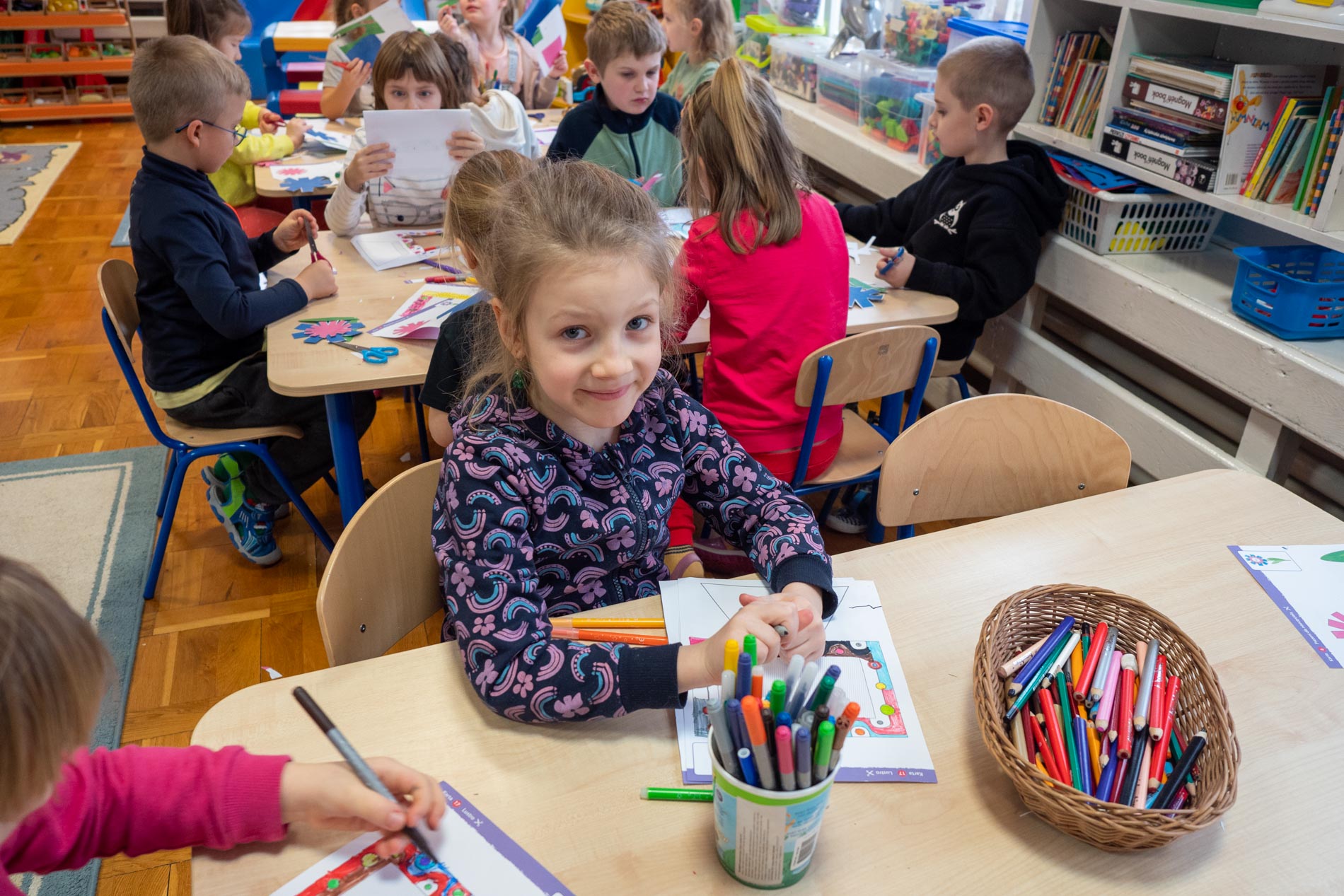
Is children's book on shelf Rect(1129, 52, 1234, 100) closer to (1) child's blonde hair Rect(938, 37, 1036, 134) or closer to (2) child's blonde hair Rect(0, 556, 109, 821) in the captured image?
(1) child's blonde hair Rect(938, 37, 1036, 134)

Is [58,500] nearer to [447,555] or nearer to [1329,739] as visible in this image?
[447,555]

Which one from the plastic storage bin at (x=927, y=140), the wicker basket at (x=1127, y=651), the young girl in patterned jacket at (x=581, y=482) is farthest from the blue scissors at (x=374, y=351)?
the plastic storage bin at (x=927, y=140)

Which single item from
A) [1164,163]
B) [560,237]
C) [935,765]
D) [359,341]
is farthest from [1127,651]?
[1164,163]

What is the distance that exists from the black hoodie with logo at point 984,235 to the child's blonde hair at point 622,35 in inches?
32.7

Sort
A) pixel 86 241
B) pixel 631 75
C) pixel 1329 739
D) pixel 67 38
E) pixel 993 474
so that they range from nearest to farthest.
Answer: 1. pixel 1329 739
2. pixel 993 474
3. pixel 631 75
4. pixel 86 241
5. pixel 67 38

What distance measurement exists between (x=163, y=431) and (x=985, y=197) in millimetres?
1847

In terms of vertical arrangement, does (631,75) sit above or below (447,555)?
above

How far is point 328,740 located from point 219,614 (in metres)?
Result: 1.39

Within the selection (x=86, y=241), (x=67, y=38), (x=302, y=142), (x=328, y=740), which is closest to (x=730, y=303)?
(x=328, y=740)

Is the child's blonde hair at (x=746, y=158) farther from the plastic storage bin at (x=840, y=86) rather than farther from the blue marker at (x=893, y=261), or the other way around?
the plastic storage bin at (x=840, y=86)

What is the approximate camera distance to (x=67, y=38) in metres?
5.82

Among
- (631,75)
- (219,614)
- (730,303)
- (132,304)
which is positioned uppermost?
(631,75)

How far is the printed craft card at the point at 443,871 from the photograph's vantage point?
69 cm

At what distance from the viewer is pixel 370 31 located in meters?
2.98
